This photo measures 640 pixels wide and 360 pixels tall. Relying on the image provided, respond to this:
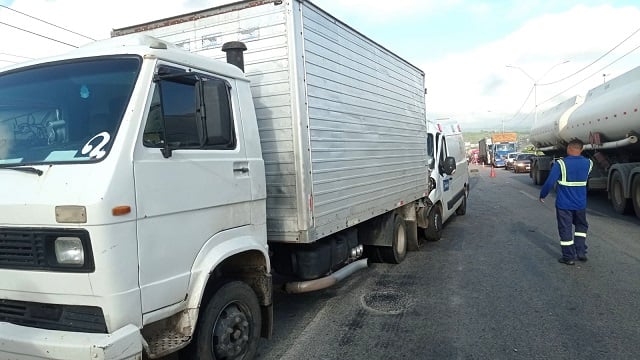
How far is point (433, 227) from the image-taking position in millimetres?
9656

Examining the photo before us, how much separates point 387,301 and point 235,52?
3446mm

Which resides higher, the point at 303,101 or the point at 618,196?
the point at 303,101

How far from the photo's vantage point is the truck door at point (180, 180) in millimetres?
2920

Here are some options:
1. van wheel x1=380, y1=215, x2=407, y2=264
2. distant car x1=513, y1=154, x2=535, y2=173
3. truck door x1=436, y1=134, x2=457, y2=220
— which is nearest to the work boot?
van wheel x1=380, y1=215, x2=407, y2=264

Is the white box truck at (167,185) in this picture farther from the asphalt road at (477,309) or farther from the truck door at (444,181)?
the truck door at (444,181)

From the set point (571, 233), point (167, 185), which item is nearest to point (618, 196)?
point (571, 233)

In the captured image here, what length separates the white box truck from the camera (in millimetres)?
2689

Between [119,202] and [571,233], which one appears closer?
[119,202]

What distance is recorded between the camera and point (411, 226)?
28.9 ft

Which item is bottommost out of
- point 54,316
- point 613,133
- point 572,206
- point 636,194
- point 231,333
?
point 636,194

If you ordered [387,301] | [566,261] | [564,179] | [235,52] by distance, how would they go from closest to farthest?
[235,52], [387,301], [566,261], [564,179]

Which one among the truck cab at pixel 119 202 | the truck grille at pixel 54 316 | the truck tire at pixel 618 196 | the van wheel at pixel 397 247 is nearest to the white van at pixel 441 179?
the van wheel at pixel 397 247

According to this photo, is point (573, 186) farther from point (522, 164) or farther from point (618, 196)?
point (522, 164)

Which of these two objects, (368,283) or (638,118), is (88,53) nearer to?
(368,283)
